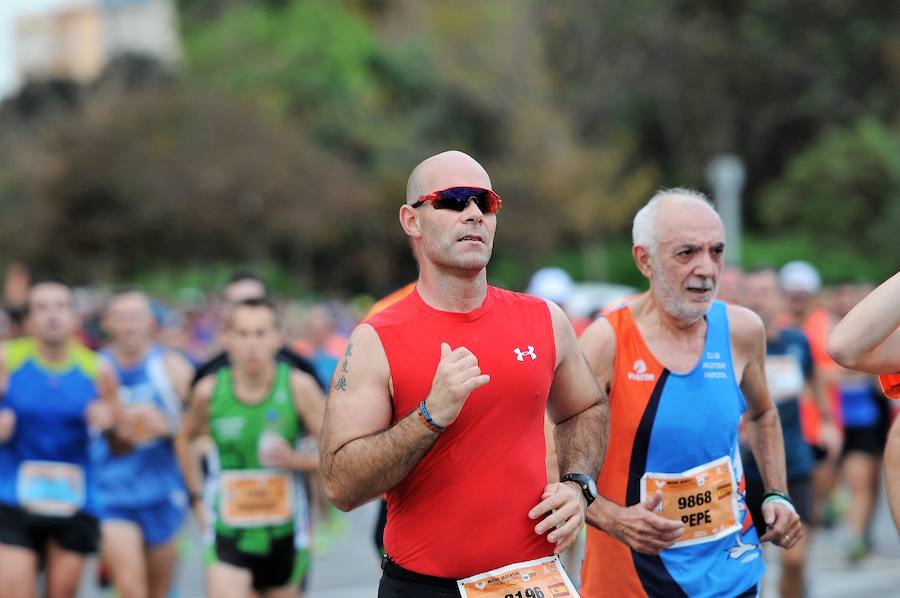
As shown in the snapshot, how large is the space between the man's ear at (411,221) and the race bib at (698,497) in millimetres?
1369

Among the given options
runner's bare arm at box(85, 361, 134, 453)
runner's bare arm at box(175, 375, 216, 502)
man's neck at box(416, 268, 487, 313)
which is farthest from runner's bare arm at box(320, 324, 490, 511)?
runner's bare arm at box(85, 361, 134, 453)

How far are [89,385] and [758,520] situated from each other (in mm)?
4277

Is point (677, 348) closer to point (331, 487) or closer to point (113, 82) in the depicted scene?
point (331, 487)

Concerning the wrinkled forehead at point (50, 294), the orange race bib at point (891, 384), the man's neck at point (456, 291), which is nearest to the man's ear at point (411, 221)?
the man's neck at point (456, 291)

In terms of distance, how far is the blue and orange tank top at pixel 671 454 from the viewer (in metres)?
4.74

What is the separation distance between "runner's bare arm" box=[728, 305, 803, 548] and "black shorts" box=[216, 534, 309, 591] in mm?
2734

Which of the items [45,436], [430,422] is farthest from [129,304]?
[430,422]

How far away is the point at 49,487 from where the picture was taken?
758 cm

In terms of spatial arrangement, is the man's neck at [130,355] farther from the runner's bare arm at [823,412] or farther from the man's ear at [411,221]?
the man's ear at [411,221]

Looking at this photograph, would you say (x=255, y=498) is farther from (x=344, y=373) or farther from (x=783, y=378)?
(x=783, y=378)

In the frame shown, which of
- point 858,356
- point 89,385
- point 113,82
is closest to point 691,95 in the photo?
point 113,82

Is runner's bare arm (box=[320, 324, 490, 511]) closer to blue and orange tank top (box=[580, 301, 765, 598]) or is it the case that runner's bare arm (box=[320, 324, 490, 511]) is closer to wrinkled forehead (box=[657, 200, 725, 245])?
blue and orange tank top (box=[580, 301, 765, 598])

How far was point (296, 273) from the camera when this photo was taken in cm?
5034

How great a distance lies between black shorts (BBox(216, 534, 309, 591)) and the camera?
267 inches
